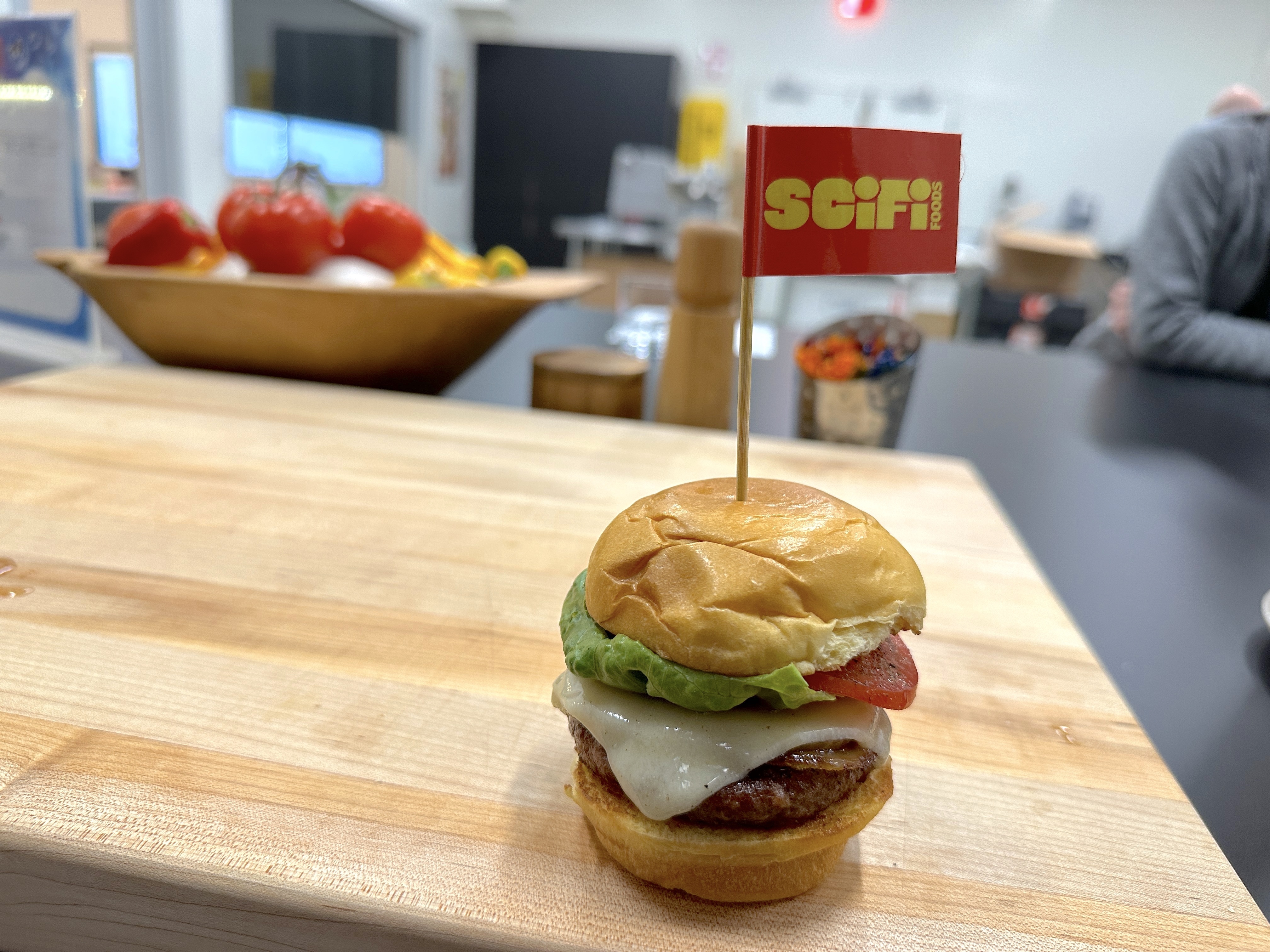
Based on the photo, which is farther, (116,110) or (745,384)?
(116,110)

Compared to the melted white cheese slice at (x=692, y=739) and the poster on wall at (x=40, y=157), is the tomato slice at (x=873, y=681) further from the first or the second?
the poster on wall at (x=40, y=157)

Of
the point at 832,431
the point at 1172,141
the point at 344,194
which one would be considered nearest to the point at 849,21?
the point at 1172,141

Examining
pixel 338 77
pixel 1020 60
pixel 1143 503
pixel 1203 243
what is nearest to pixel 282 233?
pixel 1143 503

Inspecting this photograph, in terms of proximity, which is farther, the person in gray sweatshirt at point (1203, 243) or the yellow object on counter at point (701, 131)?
the yellow object on counter at point (701, 131)

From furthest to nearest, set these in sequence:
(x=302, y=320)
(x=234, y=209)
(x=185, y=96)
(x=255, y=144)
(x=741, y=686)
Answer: (x=255, y=144) → (x=185, y=96) → (x=234, y=209) → (x=302, y=320) → (x=741, y=686)

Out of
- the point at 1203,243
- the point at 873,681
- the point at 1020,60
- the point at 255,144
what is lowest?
the point at 873,681

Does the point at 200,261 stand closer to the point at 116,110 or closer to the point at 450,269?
the point at 450,269

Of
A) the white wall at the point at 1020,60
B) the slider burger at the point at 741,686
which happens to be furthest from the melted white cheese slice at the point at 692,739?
the white wall at the point at 1020,60
